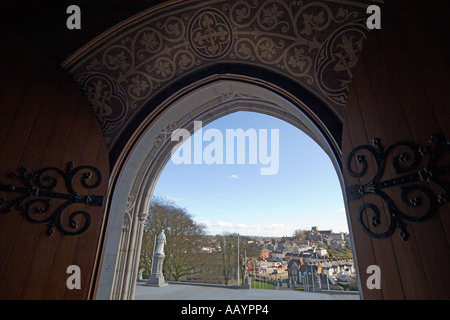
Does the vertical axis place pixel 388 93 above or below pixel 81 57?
below

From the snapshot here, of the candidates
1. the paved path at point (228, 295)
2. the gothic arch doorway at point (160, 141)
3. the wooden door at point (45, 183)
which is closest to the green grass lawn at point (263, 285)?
the paved path at point (228, 295)

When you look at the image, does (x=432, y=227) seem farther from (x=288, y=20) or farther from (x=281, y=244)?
(x=281, y=244)

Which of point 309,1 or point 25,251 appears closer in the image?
point 25,251

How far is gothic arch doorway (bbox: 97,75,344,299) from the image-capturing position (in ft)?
5.47

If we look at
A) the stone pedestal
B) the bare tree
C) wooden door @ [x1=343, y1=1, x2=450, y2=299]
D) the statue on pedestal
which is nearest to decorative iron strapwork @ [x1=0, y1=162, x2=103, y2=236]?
wooden door @ [x1=343, y1=1, x2=450, y2=299]

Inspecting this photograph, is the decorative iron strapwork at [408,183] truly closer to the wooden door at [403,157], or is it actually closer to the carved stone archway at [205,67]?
the wooden door at [403,157]

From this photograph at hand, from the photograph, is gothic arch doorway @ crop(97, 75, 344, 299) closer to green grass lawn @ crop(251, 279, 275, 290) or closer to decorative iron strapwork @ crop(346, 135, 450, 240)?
decorative iron strapwork @ crop(346, 135, 450, 240)

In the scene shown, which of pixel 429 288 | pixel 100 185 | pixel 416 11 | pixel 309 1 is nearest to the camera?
pixel 429 288

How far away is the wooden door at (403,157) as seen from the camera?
2.89 ft

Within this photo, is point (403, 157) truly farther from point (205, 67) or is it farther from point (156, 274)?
point (156, 274)

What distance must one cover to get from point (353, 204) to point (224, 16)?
1754 mm

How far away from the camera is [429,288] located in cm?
85

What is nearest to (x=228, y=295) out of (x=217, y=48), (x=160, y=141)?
(x=160, y=141)
